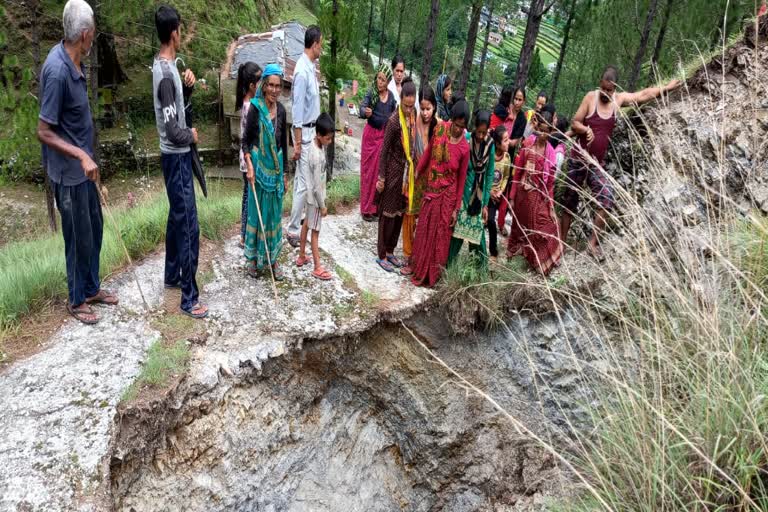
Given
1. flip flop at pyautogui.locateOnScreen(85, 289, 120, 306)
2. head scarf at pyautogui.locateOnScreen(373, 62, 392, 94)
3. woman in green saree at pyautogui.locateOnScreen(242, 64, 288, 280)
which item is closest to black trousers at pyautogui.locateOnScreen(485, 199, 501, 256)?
head scarf at pyautogui.locateOnScreen(373, 62, 392, 94)

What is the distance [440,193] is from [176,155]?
2.14 meters

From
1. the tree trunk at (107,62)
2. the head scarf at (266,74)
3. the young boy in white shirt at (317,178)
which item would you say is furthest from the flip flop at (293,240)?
the tree trunk at (107,62)

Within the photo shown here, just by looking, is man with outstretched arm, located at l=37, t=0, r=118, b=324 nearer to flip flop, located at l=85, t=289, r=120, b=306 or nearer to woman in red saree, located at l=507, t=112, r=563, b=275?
flip flop, located at l=85, t=289, r=120, b=306

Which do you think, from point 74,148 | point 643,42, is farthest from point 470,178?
point 643,42

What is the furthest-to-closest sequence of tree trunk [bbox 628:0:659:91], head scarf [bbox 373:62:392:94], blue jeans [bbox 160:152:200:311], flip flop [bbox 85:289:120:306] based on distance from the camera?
1. tree trunk [bbox 628:0:659:91]
2. head scarf [bbox 373:62:392:94]
3. flip flop [bbox 85:289:120:306]
4. blue jeans [bbox 160:152:200:311]

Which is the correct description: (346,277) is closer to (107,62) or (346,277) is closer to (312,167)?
(312,167)

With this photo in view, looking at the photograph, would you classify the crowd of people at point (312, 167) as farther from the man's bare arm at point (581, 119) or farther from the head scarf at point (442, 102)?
the head scarf at point (442, 102)

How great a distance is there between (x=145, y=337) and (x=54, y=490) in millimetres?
1162

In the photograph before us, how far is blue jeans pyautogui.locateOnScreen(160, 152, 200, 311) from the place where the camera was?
3.60 m

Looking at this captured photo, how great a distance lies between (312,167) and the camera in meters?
4.31

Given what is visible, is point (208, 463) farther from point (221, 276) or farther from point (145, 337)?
point (221, 276)

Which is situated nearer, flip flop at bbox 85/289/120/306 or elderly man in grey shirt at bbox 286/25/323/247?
flip flop at bbox 85/289/120/306

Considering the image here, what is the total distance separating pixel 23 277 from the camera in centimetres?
375

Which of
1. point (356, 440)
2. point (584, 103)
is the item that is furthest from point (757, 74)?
point (356, 440)
